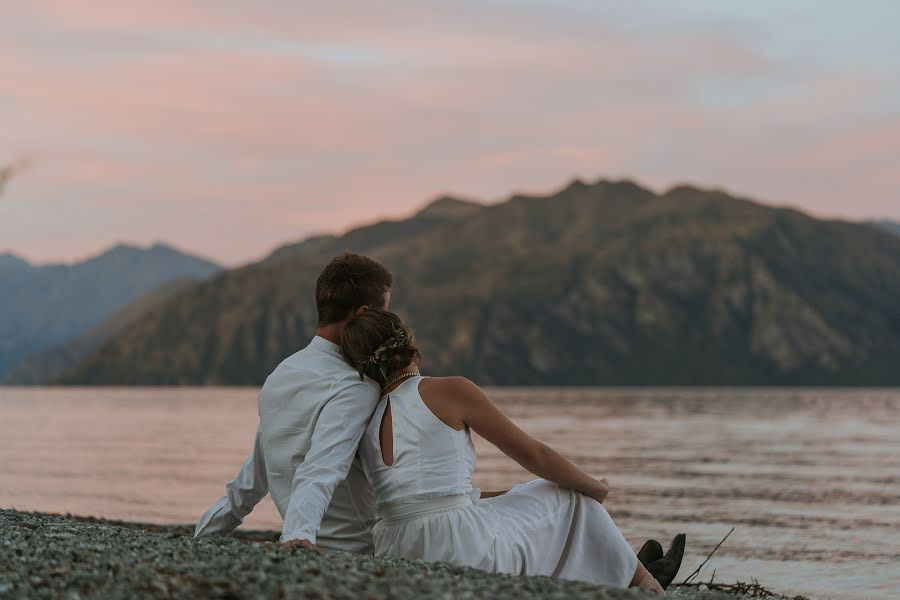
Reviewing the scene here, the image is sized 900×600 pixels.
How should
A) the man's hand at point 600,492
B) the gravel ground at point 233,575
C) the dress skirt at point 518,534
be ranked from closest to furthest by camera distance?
the gravel ground at point 233,575, the dress skirt at point 518,534, the man's hand at point 600,492

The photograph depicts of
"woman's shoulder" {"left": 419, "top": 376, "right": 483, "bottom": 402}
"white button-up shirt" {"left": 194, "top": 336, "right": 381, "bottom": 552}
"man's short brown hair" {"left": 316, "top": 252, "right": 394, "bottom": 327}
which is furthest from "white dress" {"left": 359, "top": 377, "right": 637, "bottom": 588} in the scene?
"man's short brown hair" {"left": 316, "top": 252, "right": 394, "bottom": 327}

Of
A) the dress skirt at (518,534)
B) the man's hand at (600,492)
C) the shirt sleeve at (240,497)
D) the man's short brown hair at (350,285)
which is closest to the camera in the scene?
the dress skirt at (518,534)

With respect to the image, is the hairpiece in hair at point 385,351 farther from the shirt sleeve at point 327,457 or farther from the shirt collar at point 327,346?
the shirt collar at point 327,346

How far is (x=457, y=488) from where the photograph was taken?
25.0 ft

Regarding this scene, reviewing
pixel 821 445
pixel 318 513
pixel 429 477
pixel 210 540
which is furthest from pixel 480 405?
pixel 821 445

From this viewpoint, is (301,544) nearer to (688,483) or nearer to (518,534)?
(518,534)

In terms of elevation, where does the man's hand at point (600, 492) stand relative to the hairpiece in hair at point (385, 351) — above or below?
below

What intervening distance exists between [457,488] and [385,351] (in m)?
1.06

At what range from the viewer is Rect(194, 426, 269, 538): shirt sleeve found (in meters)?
8.47

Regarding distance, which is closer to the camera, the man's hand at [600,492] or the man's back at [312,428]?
the man's back at [312,428]

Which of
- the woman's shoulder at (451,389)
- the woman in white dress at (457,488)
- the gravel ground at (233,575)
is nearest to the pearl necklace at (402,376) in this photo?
the woman in white dress at (457,488)

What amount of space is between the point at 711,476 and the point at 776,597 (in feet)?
103

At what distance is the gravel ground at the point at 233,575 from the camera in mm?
6211

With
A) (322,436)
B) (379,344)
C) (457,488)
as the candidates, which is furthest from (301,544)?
(379,344)
